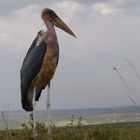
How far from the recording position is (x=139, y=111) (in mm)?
10828

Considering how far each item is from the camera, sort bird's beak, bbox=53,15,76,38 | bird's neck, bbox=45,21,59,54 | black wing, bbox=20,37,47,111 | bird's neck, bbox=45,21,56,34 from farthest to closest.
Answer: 1. bird's beak, bbox=53,15,76,38
2. bird's neck, bbox=45,21,56,34
3. bird's neck, bbox=45,21,59,54
4. black wing, bbox=20,37,47,111

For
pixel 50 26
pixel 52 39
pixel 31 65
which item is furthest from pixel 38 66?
pixel 50 26

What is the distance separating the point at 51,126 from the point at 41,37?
1885mm

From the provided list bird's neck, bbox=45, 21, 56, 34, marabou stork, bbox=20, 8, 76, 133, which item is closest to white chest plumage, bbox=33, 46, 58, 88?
marabou stork, bbox=20, 8, 76, 133

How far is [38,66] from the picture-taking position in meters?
12.5

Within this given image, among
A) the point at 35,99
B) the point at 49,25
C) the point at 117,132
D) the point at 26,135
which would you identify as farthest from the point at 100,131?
the point at 49,25

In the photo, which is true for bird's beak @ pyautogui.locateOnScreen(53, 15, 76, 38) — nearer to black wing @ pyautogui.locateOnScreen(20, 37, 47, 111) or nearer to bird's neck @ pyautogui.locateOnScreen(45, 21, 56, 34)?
bird's neck @ pyautogui.locateOnScreen(45, 21, 56, 34)

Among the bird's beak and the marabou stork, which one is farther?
the bird's beak

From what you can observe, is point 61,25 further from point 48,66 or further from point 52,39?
Answer: point 48,66

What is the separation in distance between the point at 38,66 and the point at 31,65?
0.15 metres

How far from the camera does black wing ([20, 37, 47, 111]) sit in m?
12.5

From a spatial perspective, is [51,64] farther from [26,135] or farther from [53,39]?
[26,135]

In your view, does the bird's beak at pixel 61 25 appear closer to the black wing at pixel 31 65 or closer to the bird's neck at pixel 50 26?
the bird's neck at pixel 50 26

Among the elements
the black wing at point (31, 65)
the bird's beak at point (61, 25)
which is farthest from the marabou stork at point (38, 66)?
the bird's beak at point (61, 25)
